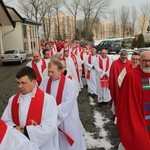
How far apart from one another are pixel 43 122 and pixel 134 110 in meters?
1.09

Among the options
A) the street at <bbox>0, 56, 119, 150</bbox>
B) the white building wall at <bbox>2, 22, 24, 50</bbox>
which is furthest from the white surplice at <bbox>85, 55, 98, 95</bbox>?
the white building wall at <bbox>2, 22, 24, 50</bbox>

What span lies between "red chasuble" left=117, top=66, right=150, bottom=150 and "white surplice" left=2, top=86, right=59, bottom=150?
830mm

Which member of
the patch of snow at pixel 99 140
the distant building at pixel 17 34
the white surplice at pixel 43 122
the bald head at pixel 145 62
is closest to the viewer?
the white surplice at pixel 43 122

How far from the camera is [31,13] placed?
59.9 m

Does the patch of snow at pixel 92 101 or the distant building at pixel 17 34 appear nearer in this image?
the patch of snow at pixel 92 101

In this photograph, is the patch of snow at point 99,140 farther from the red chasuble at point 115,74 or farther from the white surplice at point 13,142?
the white surplice at point 13,142

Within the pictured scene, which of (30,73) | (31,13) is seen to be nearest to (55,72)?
(30,73)

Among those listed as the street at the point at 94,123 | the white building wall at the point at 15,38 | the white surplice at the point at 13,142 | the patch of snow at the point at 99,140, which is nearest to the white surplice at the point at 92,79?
the street at the point at 94,123

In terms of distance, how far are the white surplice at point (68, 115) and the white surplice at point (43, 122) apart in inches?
31.8

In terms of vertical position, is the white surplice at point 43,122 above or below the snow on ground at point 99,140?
above

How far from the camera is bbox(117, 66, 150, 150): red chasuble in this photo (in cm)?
396

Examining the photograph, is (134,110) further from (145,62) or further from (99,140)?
(99,140)

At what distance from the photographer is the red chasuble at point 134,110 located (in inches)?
156

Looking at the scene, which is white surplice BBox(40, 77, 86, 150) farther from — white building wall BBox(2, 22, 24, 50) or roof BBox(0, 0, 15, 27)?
white building wall BBox(2, 22, 24, 50)
